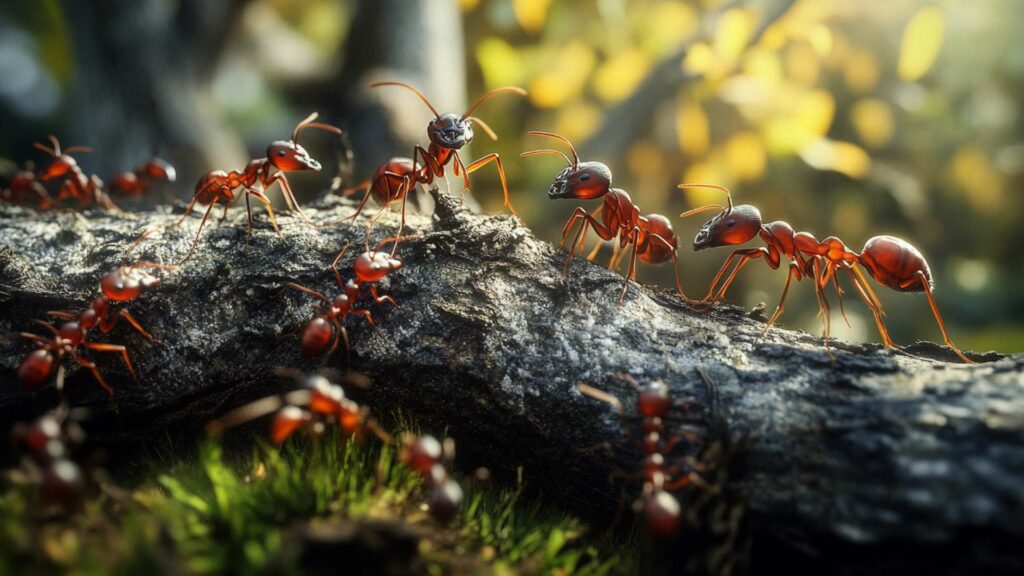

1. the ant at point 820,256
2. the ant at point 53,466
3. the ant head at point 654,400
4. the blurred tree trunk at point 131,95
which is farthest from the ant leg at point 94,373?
the blurred tree trunk at point 131,95

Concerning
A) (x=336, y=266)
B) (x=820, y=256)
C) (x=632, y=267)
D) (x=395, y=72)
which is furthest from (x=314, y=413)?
(x=395, y=72)

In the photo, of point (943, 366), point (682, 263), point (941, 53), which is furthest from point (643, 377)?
point (941, 53)

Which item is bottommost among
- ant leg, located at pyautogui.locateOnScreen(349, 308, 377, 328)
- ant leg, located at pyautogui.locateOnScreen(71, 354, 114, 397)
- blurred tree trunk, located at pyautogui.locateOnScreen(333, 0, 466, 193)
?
ant leg, located at pyautogui.locateOnScreen(71, 354, 114, 397)

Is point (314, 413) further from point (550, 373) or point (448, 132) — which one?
point (448, 132)

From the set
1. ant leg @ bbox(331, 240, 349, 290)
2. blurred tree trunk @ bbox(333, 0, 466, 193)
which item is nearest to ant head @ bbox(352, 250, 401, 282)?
ant leg @ bbox(331, 240, 349, 290)

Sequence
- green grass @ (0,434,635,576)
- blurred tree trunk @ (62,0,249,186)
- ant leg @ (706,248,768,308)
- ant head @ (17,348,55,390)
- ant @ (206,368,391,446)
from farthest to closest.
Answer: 1. blurred tree trunk @ (62,0,249,186)
2. ant leg @ (706,248,768,308)
3. ant head @ (17,348,55,390)
4. ant @ (206,368,391,446)
5. green grass @ (0,434,635,576)

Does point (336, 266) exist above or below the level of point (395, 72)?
below

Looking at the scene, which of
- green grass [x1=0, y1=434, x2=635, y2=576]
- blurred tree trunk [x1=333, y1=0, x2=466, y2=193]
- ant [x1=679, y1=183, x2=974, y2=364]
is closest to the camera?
green grass [x1=0, y1=434, x2=635, y2=576]

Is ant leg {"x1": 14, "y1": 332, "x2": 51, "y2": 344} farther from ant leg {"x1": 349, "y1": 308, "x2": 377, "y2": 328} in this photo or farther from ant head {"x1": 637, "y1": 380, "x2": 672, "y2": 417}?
ant head {"x1": 637, "y1": 380, "x2": 672, "y2": 417}

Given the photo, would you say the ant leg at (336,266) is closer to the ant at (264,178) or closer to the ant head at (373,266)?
the ant head at (373,266)
